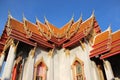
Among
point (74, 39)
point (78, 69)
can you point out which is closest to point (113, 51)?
point (78, 69)

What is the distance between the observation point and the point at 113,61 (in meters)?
10.8

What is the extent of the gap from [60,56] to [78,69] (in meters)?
1.97

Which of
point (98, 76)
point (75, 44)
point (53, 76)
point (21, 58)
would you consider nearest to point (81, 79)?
point (98, 76)

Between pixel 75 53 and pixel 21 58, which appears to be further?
pixel 75 53

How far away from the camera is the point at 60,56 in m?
12.3

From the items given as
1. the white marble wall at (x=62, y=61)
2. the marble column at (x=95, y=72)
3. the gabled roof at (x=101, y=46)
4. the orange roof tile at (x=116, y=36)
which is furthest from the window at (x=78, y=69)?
the orange roof tile at (x=116, y=36)

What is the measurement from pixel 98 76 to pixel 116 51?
1970mm

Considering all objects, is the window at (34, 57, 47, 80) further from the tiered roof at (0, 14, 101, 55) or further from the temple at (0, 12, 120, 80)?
the tiered roof at (0, 14, 101, 55)

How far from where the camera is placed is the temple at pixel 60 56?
32.7 feet

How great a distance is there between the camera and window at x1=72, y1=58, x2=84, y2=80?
10615mm

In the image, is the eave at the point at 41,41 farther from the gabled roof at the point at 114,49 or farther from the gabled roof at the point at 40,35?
the gabled roof at the point at 114,49

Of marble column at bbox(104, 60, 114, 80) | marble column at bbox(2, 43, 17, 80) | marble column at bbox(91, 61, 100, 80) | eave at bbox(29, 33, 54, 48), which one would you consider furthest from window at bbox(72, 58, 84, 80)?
marble column at bbox(2, 43, 17, 80)

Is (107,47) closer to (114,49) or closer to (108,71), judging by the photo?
(114,49)

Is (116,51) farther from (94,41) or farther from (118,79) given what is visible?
(94,41)
